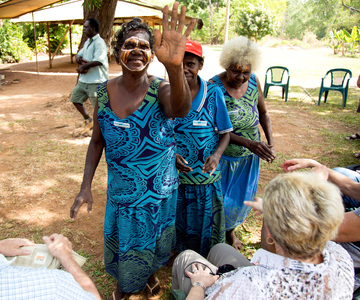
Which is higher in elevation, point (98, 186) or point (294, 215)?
point (294, 215)

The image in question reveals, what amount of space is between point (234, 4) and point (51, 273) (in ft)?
138

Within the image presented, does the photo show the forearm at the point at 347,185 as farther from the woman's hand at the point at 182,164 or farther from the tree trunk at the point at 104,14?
the tree trunk at the point at 104,14

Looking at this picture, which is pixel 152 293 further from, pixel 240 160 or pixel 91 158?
pixel 240 160

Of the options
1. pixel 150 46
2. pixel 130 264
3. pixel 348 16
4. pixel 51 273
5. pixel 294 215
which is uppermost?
pixel 348 16

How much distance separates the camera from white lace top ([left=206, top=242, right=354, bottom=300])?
48.8 inches

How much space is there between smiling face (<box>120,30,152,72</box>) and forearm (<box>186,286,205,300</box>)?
1305 mm

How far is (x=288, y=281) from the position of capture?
1249mm

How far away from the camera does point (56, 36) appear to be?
18.3m

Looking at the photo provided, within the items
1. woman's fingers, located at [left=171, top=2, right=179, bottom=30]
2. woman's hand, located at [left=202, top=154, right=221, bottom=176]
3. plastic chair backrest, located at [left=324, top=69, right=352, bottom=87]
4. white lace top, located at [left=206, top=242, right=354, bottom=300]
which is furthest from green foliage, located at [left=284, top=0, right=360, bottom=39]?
white lace top, located at [left=206, top=242, right=354, bottom=300]

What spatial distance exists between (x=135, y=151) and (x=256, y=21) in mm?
30548

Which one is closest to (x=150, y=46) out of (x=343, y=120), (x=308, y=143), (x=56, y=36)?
(x=308, y=143)

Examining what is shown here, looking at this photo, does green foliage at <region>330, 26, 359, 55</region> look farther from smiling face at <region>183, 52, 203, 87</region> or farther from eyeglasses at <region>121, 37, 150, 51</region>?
eyeglasses at <region>121, 37, 150, 51</region>

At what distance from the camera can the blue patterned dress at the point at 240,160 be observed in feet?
8.64

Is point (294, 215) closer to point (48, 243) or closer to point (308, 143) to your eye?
point (48, 243)
